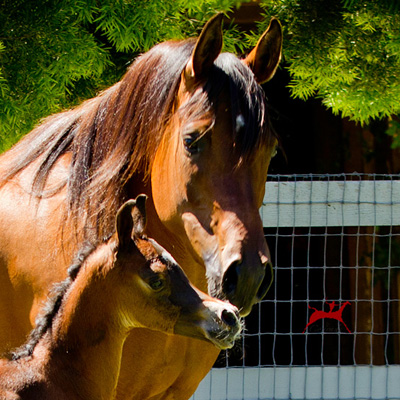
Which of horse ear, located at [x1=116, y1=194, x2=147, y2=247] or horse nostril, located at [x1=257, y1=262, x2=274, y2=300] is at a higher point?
horse ear, located at [x1=116, y1=194, x2=147, y2=247]

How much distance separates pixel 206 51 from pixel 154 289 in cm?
84

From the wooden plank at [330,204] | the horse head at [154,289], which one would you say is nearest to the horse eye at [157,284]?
the horse head at [154,289]

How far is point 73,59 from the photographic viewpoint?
4.29m

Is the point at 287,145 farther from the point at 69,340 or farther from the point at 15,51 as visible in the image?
the point at 69,340

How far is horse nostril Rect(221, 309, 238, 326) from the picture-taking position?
2.34m

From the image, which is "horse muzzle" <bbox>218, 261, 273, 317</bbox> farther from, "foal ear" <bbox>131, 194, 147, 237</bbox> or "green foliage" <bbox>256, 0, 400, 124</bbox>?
"green foliage" <bbox>256, 0, 400, 124</bbox>

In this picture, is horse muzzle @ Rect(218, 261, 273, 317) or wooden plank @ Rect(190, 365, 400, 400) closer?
horse muzzle @ Rect(218, 261, 273, 317)

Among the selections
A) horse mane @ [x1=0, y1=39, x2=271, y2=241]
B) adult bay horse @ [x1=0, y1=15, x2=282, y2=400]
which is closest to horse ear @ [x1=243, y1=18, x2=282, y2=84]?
adult bay horse @ [x1=0, y1=15, x2=282, y2=400]

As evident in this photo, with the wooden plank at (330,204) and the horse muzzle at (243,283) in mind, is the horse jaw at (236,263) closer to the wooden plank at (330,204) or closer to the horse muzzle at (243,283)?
the horse muzzle at (243,283)

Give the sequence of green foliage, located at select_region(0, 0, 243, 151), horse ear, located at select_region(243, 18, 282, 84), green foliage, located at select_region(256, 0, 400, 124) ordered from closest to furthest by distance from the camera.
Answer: horse ear, located at select_region(243, 18, 282, 84), green foliage, located at select_region(0, 0, 243, 151), green foliage, located at select_region(256, 0, 400, 124)

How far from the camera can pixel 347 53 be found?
501 centimetres

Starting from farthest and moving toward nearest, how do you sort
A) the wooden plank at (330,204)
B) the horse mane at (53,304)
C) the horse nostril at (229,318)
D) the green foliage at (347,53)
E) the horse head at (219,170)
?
the green foliage at (347,53) < the wooden plank at (330,204) < the horse mane at (53,304) < the horse head at (219,170) < the horse nostril at (229,318)

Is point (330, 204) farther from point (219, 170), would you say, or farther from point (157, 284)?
point (157, 284)

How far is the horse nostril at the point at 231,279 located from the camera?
7.92 ft
